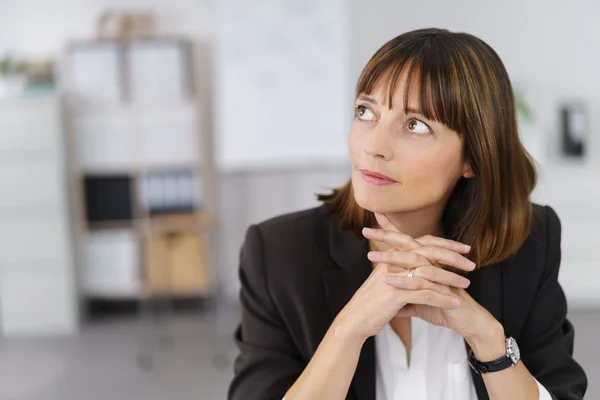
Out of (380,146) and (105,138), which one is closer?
(380,146)

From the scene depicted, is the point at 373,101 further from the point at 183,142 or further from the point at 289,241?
the point at 183,142

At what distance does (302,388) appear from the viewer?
113 cm

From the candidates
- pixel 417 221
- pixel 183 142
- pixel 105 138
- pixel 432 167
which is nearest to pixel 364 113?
pixel 432 167

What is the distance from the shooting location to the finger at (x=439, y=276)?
1.10m

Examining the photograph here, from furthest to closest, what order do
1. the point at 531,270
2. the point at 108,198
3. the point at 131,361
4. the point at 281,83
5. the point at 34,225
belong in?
the point at 108,198
the point at 34,225
the point at 281,83
the point at 131,361
the point at 531,270

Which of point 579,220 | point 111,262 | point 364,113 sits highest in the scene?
point 364,113

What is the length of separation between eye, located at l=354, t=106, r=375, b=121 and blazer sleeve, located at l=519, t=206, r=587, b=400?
17.7 inches

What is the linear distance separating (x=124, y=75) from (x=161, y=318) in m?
1.60

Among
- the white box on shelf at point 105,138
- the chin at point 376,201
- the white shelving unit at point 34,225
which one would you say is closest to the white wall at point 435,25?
the white box on shelf at point 105,138

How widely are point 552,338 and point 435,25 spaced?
3.54m

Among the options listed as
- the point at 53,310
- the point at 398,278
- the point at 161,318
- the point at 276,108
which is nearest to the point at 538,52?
the point at 276,108

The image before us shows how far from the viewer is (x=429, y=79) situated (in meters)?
1.12

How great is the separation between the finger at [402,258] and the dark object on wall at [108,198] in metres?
3.58

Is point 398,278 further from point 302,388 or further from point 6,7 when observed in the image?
point 6,7
